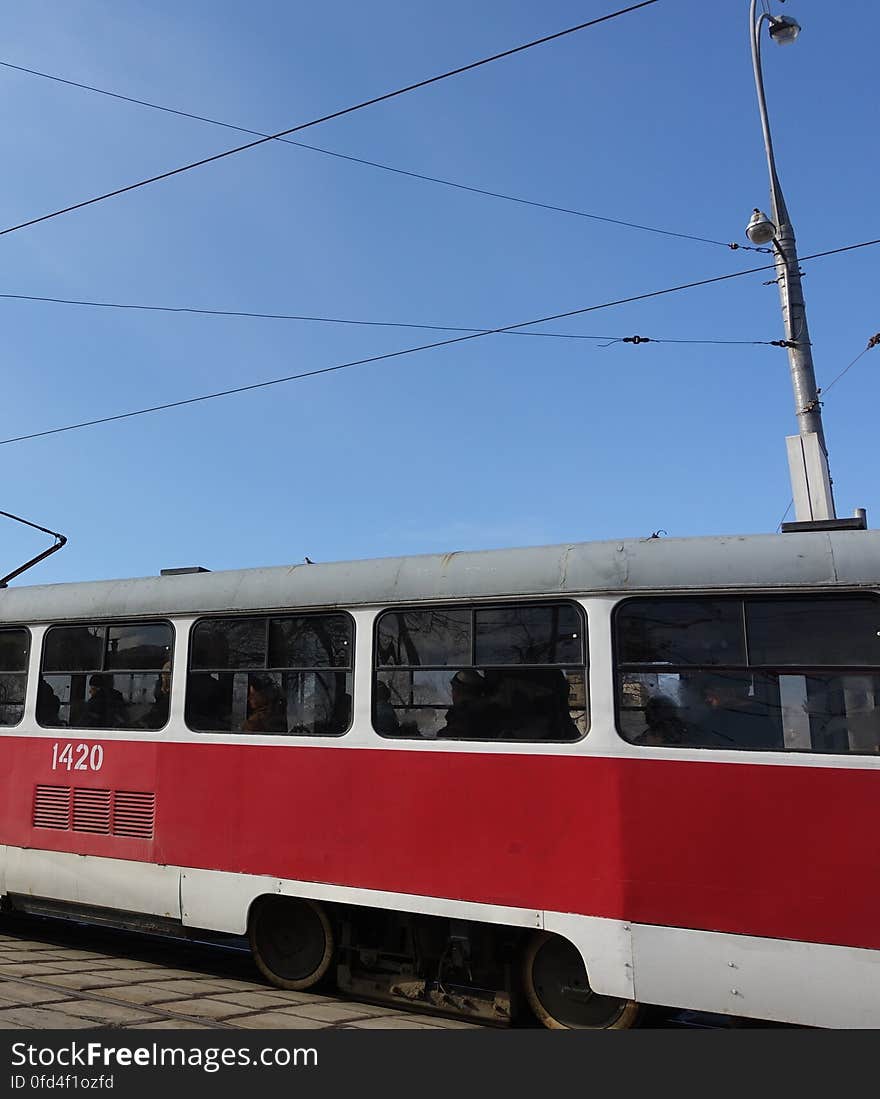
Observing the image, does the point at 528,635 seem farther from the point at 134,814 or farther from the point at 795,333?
the point at 795,333

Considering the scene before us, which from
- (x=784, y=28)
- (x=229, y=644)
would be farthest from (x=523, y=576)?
(x=784, y=28)

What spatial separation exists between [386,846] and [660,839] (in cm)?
181

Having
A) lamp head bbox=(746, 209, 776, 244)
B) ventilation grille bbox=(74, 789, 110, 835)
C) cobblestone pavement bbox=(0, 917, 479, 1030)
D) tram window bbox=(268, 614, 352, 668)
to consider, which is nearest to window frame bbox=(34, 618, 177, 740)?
ventilation grille bbox=(74, 789, 110, 835)

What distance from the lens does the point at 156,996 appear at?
5.81m

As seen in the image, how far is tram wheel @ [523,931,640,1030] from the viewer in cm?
530

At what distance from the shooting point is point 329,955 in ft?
20.4

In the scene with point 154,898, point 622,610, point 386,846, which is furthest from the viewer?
point 154,898

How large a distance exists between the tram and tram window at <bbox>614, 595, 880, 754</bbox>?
0.01m

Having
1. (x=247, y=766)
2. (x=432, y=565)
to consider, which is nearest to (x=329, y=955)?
(x=247, y=766)

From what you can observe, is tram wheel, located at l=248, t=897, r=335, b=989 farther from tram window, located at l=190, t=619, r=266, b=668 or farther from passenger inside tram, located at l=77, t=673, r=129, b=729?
passenger inside tram, located at l=77, t=673, r=129, b=729

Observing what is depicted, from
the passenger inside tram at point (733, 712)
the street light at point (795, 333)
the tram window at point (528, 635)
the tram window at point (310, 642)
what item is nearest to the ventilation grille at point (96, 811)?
the tram window at point (310, 642)

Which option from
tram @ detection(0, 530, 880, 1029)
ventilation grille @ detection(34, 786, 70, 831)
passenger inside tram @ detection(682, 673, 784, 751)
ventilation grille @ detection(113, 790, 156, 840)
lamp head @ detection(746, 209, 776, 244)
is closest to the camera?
tram @ detection(0, 530, 880, 1029)

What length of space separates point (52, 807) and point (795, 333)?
334 inches
